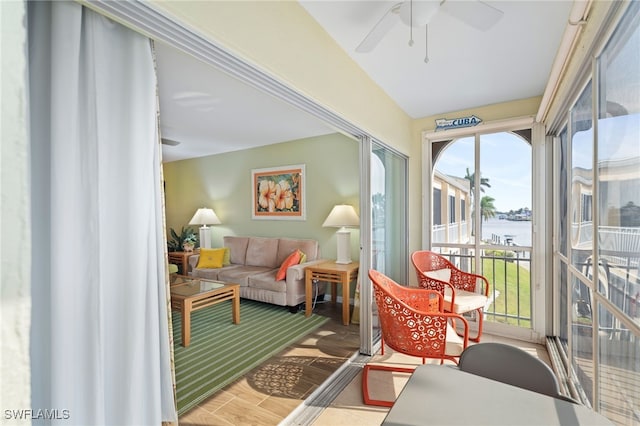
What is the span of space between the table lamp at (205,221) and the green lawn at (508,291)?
178 inches

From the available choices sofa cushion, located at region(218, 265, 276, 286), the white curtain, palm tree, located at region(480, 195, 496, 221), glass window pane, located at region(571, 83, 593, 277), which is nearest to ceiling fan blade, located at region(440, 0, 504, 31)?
glass window pane, located at region(571, 83, 593, 277)

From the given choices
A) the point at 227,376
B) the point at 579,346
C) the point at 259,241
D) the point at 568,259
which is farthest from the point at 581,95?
the point at 259,241

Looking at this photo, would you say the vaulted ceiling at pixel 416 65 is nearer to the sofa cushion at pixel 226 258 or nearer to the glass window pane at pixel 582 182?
the glass window pane at pixel 582 182

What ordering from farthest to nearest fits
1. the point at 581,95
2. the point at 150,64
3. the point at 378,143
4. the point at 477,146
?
1. the point at 477,146
2. the point at 378,143
3. the point at 581,95
4. the point at 150,64

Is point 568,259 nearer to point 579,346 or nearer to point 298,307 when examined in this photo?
point 579,346

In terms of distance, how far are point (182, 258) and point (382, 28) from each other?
17.9 ft

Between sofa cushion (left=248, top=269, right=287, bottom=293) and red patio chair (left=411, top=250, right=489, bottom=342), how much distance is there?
5.58 feet

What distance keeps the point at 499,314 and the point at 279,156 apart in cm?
381

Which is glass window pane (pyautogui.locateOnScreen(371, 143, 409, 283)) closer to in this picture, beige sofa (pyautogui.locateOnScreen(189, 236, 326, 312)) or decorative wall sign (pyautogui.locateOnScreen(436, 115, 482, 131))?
decorative wall sign (pyautogui.locateOnScreen(436, 115, 482, 131))

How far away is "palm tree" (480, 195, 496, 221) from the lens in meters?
3.41

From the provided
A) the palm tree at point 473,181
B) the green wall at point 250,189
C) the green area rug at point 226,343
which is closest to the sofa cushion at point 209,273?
the green area rug at point 226,343

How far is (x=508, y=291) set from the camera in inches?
136

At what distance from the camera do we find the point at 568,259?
2.34m

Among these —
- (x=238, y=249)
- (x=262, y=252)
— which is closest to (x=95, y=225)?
(x=262, y=252)
